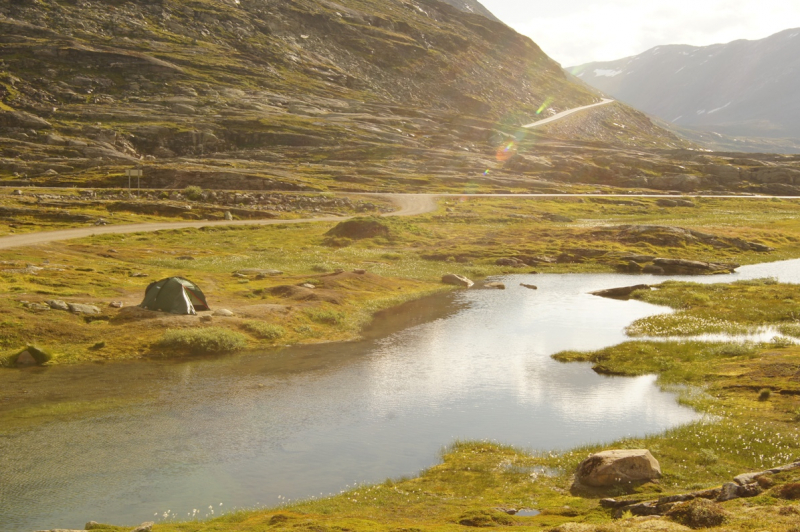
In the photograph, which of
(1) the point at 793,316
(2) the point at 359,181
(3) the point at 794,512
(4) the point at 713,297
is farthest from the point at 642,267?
(2) the point at 359,181

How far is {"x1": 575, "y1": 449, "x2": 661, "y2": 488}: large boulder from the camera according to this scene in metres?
22.7

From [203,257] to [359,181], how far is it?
9080 centimetres

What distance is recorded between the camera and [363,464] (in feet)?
85.1

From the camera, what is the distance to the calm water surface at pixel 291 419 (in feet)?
76.4

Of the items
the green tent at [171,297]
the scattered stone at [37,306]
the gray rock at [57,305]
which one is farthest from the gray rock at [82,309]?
the green tent at [171,297]

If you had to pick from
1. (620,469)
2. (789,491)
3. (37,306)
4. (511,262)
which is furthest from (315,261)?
(789,491)

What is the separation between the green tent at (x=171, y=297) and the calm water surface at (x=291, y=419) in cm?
745

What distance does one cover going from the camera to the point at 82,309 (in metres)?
44.9

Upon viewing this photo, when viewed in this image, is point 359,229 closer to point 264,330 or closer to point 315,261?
point 315,261

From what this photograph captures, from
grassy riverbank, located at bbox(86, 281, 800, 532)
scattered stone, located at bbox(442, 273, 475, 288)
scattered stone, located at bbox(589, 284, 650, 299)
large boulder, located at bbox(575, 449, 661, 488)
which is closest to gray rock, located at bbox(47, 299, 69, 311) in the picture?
grassy riverbank, located at bbox(86, 281, 800, 532)

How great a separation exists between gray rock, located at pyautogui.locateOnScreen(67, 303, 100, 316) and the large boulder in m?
35.7

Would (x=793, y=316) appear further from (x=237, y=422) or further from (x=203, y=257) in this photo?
(x=203, y=257)

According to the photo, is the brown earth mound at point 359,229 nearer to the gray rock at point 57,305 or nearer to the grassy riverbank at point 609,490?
the gray rock at point 57,305

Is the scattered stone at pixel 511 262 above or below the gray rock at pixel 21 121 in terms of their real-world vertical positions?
below
